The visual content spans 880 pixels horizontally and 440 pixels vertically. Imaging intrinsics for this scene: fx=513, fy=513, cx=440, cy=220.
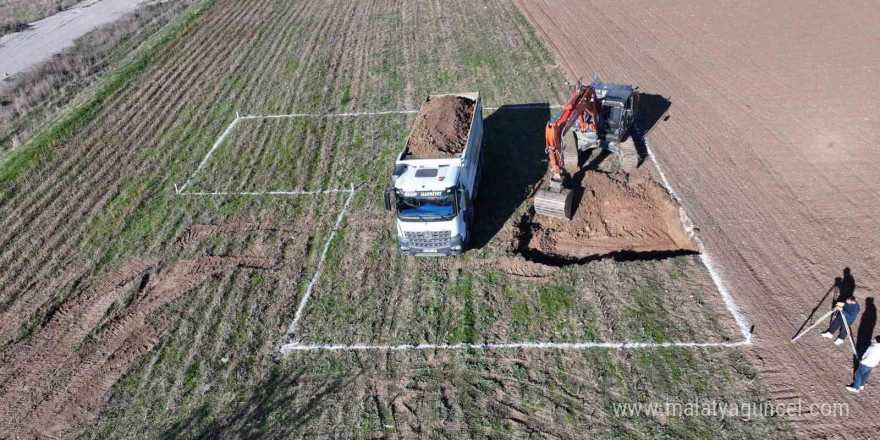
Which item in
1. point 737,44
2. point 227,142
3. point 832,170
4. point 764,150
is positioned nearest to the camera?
point 832,170

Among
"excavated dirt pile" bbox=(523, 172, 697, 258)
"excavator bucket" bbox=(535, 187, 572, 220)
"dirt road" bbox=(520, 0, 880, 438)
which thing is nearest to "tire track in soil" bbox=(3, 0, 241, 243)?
"excavator bucket" bbox=(535, 187, 572, 220)

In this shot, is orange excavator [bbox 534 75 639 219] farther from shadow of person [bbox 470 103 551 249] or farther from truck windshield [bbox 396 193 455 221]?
truck windshield [bbox 396 193 455 221]

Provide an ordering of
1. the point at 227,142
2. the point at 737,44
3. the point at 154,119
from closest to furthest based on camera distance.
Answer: the point at 227,142 < the point at 154,119 < the point at 737,44

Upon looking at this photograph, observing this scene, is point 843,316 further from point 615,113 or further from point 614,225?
point 615,113

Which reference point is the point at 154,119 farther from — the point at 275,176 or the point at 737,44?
the point at 737,44

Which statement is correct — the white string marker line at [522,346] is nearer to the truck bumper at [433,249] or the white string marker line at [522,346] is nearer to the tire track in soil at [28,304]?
the truck bumper at [433,249]

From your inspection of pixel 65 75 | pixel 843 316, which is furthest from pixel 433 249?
pixel 65 75

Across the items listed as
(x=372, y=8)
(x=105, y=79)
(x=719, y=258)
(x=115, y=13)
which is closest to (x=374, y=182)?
(x=719, y=258)
